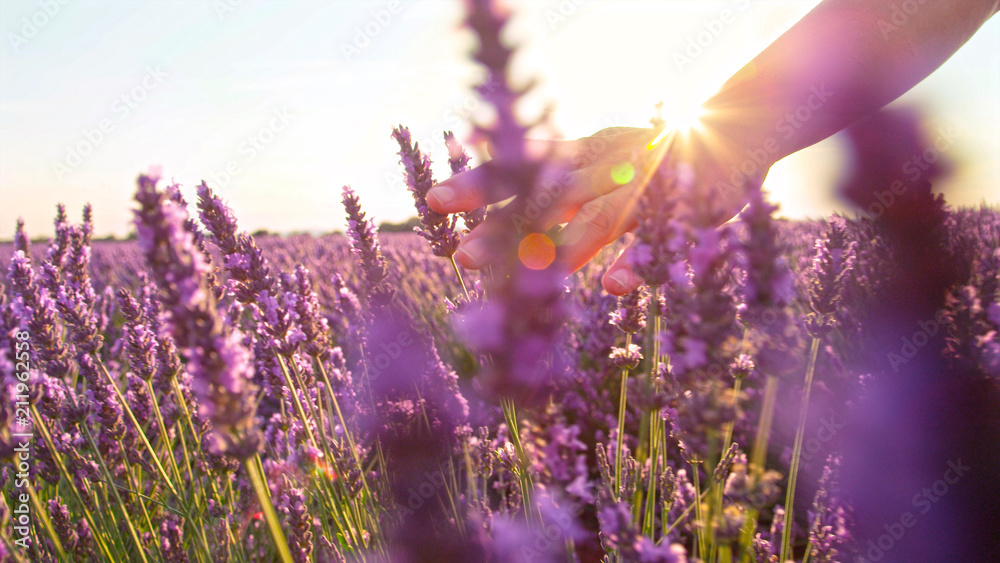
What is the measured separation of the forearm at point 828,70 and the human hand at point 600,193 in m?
0.25

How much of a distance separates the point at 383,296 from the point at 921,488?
305cm

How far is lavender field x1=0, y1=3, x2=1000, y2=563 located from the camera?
73cm

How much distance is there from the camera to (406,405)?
2.99 meters

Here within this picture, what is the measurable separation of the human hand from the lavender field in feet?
0.58

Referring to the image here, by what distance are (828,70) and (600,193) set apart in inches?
42.1

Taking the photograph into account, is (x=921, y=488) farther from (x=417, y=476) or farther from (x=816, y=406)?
(x=417, y=476)

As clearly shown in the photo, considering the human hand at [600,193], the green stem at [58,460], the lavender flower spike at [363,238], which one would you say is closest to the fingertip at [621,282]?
the human hand at [600,193]

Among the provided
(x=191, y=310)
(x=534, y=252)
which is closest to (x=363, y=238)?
(x=534, y=252)

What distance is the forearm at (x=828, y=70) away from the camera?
197cm

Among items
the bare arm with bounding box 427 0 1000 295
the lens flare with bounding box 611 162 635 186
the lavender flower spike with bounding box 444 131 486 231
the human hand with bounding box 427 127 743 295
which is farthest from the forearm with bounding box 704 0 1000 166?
the lavender flower spike with bounding box 444 131 486 231

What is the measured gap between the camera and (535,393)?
3.35 feet

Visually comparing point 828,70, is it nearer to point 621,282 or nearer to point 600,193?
point 600,193

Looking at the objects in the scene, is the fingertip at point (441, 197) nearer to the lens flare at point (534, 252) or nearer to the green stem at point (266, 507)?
the lens flare at point (534, 252)

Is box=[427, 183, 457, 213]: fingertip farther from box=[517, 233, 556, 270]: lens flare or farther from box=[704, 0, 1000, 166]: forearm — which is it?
box=[704, 0, 1000, 166]: forearm
